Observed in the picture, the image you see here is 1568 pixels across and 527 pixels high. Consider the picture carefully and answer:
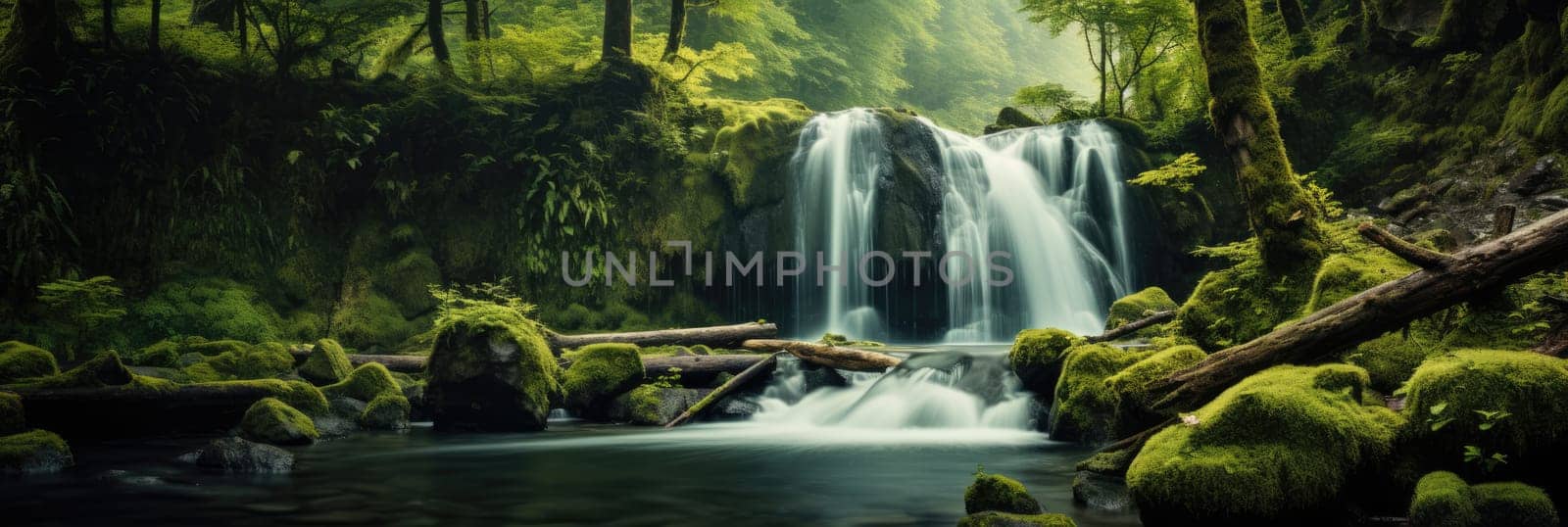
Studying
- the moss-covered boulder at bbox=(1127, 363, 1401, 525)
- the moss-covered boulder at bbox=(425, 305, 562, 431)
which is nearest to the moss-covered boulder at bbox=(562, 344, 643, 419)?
the moss-covered boulder at bbox=(425, 305, 562, 431)

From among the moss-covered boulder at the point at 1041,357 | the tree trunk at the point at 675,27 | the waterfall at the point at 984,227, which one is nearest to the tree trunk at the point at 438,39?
the tree trunk at the point at 675,27

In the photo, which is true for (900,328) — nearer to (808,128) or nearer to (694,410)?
(808,128)

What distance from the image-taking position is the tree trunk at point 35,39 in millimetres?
14156

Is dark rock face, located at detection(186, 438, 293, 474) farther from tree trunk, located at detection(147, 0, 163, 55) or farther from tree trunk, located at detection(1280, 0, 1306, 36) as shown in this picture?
tree trunk, located at detection(1280, 0, 1306, 36)

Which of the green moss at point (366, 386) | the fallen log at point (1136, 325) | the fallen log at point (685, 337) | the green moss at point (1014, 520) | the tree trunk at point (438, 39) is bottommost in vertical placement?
the green moss at point (1014, 520)

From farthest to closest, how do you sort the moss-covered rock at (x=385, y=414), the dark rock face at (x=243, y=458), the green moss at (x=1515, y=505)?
1. the moss-covered rock at (x=385, y=414)
2. the dark rock face at (x=243, y=458)
3. the green moss at (x=1515, y=505)

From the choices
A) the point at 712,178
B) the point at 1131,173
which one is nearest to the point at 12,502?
the point at 712,178

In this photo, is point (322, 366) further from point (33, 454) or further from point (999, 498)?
point (999, 498)

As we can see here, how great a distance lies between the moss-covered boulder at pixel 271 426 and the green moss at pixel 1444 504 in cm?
852

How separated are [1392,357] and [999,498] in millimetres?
3181

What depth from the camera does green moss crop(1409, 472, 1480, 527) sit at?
3.93 metres

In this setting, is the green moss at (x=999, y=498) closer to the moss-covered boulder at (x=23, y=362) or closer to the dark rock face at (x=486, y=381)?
the dark rock face at (x=486, y=381)

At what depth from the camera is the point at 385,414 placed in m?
9.84

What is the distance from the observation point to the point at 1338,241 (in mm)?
7758
